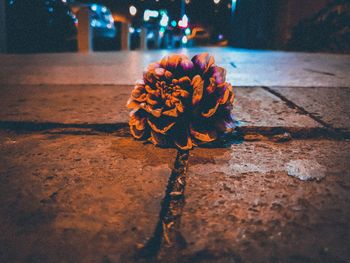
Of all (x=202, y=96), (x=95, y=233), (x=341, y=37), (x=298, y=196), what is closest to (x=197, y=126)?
(x=202, y=96)

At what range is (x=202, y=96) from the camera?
111 centimetres

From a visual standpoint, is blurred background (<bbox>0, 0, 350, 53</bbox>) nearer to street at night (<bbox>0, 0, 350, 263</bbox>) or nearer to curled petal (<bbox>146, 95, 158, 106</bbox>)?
street at night (<bbox>0, 0, 350, 263</bbox>)

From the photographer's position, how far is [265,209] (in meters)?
0.75

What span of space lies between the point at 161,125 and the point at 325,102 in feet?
3.61

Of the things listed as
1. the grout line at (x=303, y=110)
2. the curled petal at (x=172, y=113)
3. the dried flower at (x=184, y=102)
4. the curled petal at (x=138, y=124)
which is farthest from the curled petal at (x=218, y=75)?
the grout line at (x=303, y=110)

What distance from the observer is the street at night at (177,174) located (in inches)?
25.2

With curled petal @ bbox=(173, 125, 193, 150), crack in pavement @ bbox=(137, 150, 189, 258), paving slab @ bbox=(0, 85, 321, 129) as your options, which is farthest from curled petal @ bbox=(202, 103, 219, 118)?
paving slab @ bbox=(0, 85, 321, 129)

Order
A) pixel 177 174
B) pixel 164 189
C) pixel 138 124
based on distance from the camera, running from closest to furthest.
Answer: pixel 164 189, pixel 177 174, pixel 138 124

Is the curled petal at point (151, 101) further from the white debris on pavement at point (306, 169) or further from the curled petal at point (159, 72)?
the white debris on pavement at point (306, 169)

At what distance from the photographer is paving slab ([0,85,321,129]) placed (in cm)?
143

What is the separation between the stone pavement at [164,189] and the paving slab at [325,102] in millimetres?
15

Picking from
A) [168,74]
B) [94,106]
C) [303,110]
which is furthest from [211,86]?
[94,106]

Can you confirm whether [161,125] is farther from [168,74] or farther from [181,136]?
[168,74]

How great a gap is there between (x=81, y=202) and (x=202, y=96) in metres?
0.58
